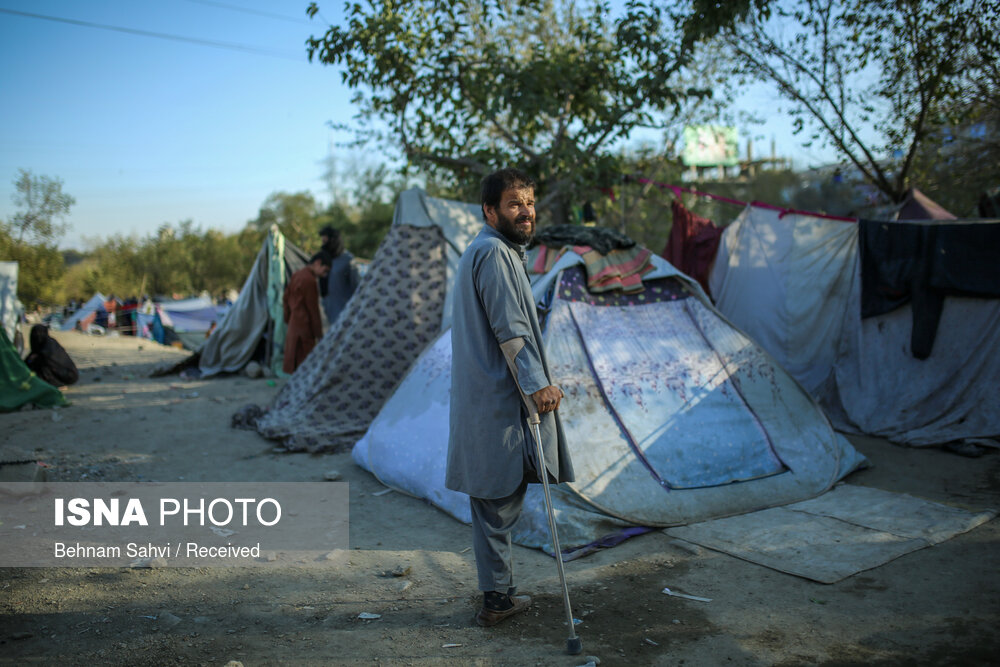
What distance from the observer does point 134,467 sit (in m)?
5.48

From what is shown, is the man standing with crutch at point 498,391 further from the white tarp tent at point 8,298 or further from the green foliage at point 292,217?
the green foliage at point 292,217

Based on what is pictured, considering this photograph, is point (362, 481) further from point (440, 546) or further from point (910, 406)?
point (910, 406)

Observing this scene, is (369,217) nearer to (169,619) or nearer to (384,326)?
(384,326)

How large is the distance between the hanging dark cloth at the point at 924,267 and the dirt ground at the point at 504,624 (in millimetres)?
1846

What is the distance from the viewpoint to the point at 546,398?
9.00 feet

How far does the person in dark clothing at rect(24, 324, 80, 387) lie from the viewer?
9508 mm

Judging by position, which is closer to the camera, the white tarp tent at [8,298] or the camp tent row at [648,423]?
the camp tent row at [648,423]

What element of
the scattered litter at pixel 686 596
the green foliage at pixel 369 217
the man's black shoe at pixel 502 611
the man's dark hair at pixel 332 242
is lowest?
the scattered litter at pixel 686 596

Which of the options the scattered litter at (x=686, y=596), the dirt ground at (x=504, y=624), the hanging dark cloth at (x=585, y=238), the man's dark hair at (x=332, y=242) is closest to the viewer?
the dirt ground at (x=504, y=624)

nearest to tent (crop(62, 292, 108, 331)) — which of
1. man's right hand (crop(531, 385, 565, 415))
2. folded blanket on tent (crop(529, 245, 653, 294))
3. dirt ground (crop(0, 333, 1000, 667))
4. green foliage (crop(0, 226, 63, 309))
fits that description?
green foliage (crop(0, 226, 63, 309))

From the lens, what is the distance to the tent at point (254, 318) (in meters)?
10.8

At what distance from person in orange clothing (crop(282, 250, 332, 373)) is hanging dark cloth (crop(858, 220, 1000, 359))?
6201 millimetres

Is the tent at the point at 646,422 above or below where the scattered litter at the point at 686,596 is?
above

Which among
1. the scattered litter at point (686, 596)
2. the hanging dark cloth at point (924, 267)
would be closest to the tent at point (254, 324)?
the hanging dark cloth at point (924, 267)
